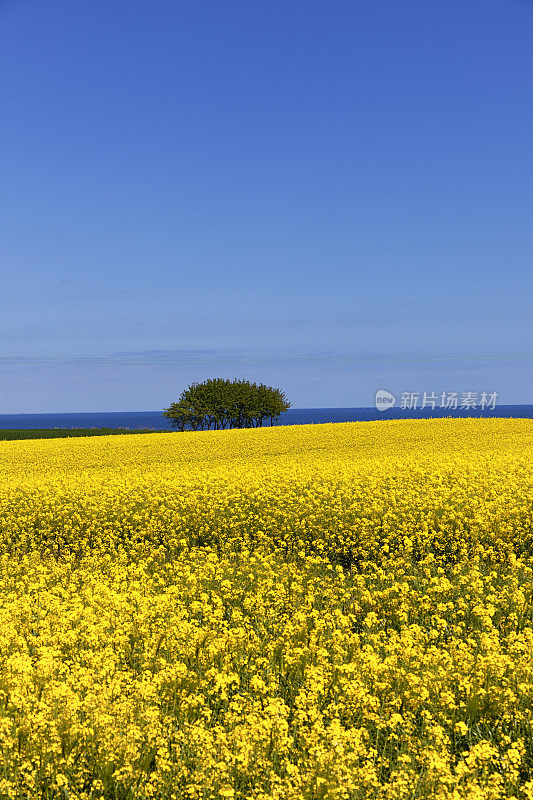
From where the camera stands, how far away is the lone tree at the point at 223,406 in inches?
2589

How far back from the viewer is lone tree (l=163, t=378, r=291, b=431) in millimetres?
65750

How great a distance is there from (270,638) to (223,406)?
60158 mm

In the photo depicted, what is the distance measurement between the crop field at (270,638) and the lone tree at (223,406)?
52.5 metres

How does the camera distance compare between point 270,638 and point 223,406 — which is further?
point 223,406

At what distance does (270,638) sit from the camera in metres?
5.66

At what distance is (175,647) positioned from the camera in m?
5.39

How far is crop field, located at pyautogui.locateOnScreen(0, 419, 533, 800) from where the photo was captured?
11.9 feet

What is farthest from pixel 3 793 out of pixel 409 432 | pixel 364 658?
pixel 409 432

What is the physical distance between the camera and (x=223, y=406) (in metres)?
65.6

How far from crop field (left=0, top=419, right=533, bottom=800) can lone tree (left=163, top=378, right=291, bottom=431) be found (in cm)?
5248

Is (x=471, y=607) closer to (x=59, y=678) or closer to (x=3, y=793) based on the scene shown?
(x=59, y=678)

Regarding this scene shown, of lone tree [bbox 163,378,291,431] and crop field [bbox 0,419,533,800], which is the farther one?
lone tree [bbox 163,378,291,431]

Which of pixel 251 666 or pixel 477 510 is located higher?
pixel 477 510

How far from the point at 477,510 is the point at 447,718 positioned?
5.78 m
